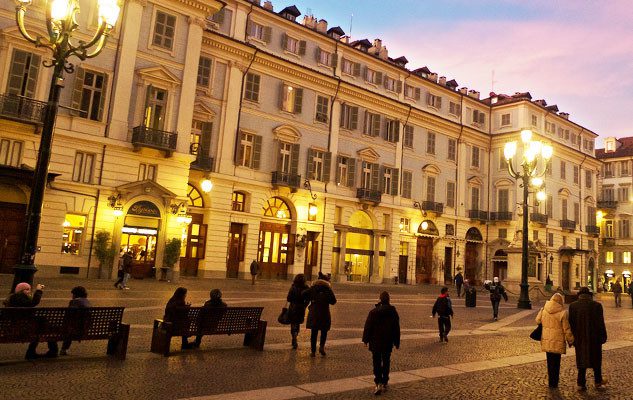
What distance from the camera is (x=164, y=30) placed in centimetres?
2744

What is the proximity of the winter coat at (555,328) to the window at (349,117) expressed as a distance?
31.4 metres

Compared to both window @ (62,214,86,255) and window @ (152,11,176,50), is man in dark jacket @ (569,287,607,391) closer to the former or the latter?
window @ (62,214,86,255)

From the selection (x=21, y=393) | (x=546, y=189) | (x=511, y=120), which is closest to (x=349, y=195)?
(x=511, y=120)

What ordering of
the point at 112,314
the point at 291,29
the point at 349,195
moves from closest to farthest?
the point at 112,314, the point at 291,29, the point at 349,195

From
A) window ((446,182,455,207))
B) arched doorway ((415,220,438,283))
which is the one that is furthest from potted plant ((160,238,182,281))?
window ((446,182,455,207))

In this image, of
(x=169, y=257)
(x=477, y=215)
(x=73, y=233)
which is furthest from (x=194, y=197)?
(x=477, y=215)

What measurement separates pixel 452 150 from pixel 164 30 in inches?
1176

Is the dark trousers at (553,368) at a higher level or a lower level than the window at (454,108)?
lower

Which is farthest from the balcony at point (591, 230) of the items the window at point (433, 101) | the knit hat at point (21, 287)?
the knit hat at point (21, 287)

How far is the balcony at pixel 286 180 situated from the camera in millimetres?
33938

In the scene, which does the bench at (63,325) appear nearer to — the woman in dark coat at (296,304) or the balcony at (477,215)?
the woman in dark coat at (296,304)

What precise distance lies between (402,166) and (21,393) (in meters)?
38.4

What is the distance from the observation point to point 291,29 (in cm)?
3631

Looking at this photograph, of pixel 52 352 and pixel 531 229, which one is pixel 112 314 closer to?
pixel 52 352
